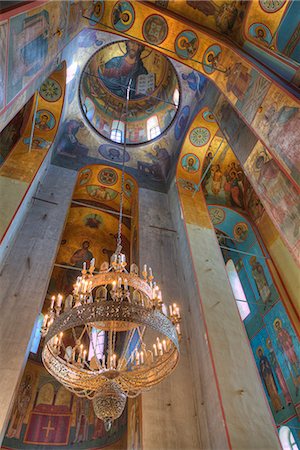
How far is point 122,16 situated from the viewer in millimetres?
8000

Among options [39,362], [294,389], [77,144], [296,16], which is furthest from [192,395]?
[77,144]

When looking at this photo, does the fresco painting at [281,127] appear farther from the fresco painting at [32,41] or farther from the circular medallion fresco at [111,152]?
the circular medallion fresco at [111,152]

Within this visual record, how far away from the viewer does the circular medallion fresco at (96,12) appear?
24.9ft

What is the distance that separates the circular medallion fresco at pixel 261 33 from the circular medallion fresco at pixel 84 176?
7.10 metres

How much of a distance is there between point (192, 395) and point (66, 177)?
7912mm

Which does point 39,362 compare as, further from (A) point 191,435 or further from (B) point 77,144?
(B) point 77,144

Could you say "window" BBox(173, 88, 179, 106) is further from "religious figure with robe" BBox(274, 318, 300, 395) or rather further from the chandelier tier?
the chandelier tier

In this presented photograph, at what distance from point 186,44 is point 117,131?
222 inches

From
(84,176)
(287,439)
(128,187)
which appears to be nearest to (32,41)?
(84,176)

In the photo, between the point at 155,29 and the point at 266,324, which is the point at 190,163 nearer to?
the point at 155,29

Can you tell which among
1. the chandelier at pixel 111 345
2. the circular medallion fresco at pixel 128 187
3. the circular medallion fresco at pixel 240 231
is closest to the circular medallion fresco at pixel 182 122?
the circular medallion fresco at pixel 128 187

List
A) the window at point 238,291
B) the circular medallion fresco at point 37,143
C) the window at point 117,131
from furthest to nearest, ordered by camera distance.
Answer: the window at point 117,131 < the window at point 238,291 < the circular medallion fresco at point 37,143

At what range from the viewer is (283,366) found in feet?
30.4

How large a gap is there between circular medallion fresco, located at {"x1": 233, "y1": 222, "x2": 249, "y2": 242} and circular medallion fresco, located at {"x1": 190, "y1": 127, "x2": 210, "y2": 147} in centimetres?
361
